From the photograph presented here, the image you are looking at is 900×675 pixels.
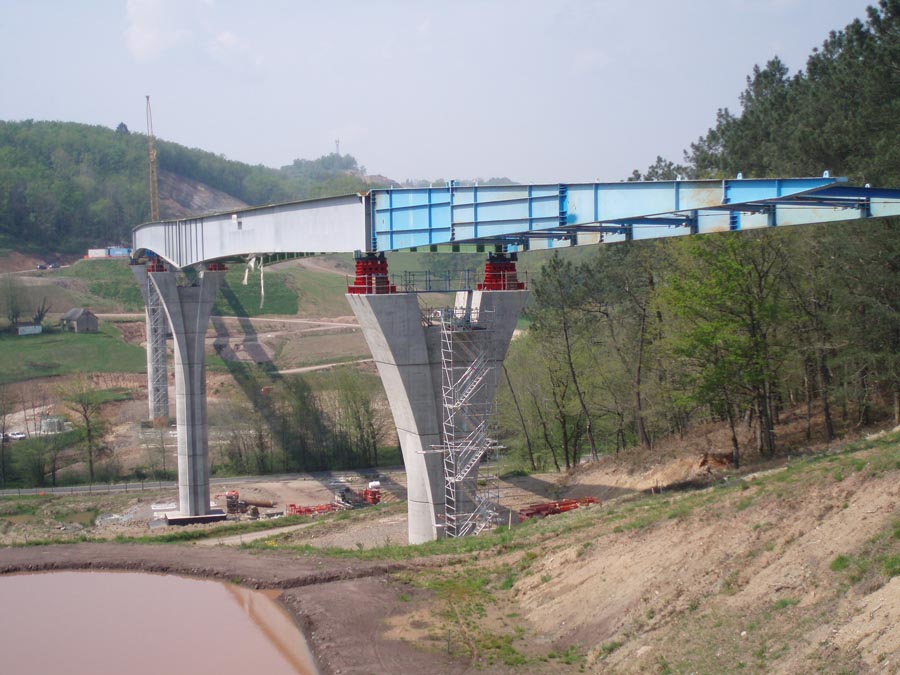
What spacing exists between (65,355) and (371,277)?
54838 millimetres

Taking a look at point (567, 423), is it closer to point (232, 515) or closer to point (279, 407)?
point (232, 515)

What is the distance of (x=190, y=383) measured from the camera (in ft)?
161

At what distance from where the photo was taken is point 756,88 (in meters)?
46.3

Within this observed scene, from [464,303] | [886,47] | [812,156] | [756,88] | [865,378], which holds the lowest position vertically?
[865,378]

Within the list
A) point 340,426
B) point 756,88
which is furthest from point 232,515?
point 756,88

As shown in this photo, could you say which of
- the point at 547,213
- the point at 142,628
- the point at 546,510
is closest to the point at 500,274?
the point at 547,213

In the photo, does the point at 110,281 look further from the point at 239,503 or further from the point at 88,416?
the point at 239,503

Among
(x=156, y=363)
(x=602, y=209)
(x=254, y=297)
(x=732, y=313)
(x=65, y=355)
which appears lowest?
(x=156, y=363)

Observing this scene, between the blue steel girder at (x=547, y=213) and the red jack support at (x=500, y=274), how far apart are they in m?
0.49

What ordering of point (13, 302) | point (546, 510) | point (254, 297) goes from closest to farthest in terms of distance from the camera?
point (546, 510) < point (13, 302) < point (254, 297)

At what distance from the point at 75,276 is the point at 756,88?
75.5 metres

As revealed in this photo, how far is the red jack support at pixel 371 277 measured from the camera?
27312 millimetres

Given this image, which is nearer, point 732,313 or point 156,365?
point 732,313

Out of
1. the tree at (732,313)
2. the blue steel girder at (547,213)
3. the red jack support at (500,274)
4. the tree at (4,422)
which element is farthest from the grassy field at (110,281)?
the tree at (732,313)
